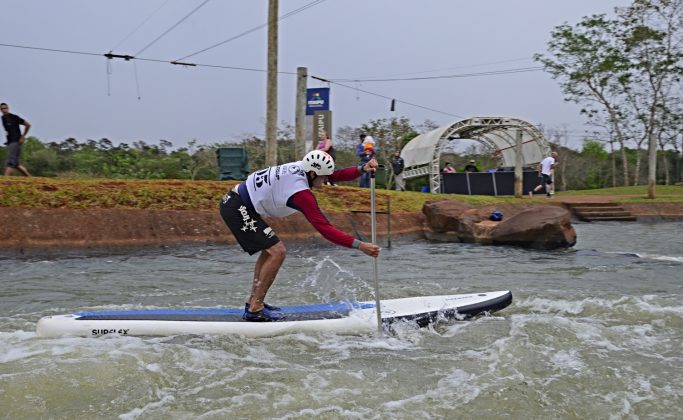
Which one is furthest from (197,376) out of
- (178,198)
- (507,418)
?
(178,198)

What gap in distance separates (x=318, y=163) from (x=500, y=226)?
10.3 metres

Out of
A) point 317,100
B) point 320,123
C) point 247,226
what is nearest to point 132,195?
point 320,123

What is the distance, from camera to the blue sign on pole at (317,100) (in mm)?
21078

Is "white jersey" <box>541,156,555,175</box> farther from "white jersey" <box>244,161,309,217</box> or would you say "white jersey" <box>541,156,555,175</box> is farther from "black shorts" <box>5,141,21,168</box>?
"white jersey" <box>244,161,309,217</box>

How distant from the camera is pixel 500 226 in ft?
51.8

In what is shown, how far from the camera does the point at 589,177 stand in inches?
1868

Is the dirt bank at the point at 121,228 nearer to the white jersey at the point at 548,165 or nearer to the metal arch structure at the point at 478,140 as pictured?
the white jersey at the point at 548,165

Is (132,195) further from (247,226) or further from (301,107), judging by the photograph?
(247,226)

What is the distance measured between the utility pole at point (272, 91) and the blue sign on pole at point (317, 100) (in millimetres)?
3019

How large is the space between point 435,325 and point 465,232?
9.37 metres

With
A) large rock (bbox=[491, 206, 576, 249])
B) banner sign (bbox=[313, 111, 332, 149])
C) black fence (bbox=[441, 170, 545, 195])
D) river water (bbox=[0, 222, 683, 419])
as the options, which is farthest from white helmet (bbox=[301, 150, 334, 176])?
black fence (bbox=[441, 170, 545, 195])

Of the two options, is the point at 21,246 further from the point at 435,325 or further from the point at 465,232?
the point at 465,232

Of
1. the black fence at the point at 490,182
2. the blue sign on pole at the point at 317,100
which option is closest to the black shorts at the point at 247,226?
the blue sign on pole at the point at 317,100

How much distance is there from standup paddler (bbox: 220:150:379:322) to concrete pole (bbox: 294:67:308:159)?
42.3ft
